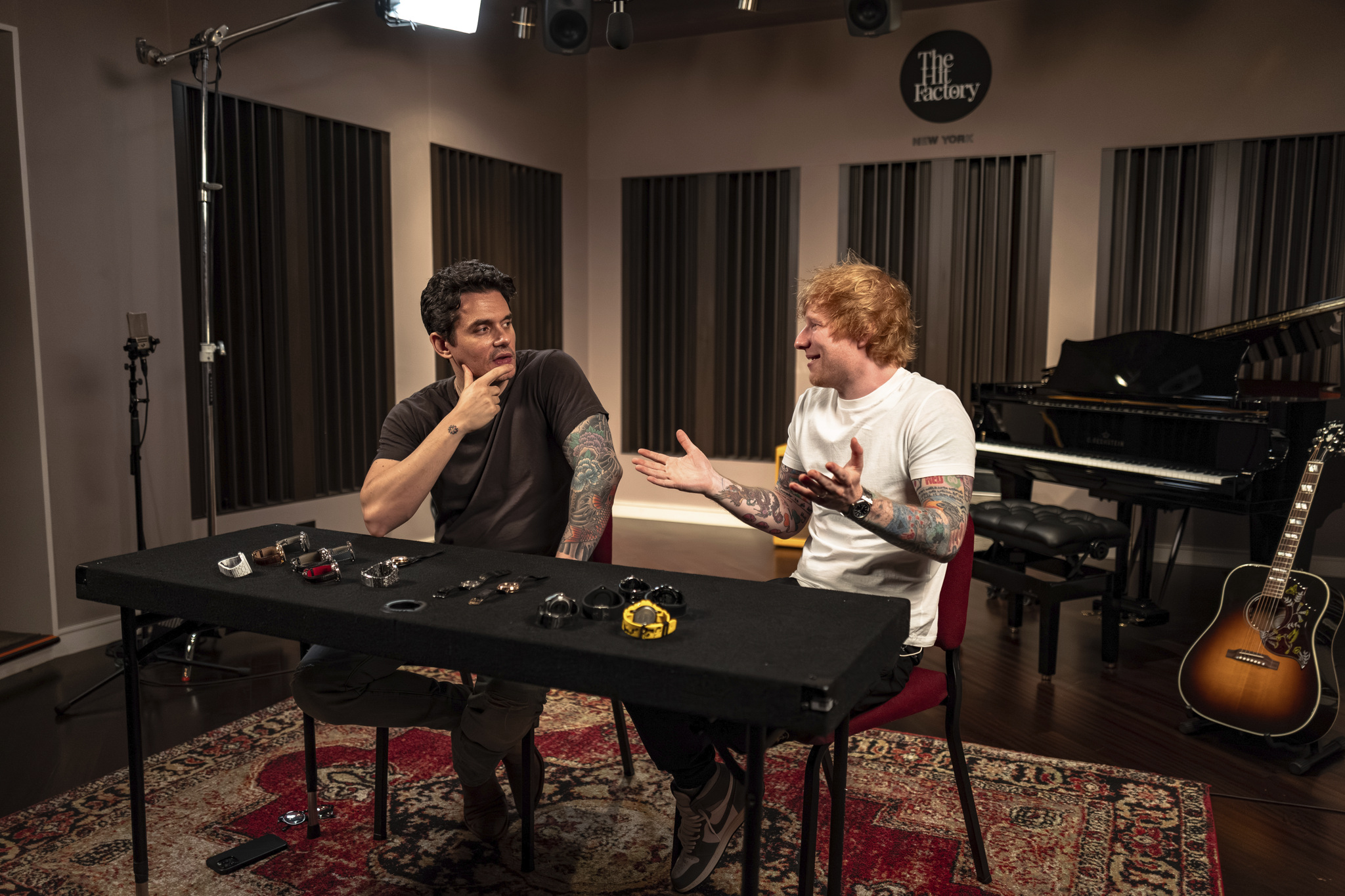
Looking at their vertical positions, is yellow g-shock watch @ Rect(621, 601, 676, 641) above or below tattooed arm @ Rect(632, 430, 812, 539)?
below

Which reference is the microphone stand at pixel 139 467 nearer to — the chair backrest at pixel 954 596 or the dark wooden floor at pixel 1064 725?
the dark wooden floor at pixel 1064 725

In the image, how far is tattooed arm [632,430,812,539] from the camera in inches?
74.3

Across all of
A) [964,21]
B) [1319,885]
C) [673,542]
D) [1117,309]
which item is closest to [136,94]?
[673,542]

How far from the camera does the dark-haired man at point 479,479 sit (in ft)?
6.84

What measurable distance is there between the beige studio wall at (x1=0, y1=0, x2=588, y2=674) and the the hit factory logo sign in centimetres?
301

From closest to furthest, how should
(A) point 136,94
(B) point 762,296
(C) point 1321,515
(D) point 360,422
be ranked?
(C) point 1321,515 < (A) point 136,94 < (D) point 360,422 < (B) point 762,296

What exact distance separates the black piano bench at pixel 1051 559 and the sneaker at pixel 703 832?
1785mm

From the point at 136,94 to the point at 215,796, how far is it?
2.85 metres

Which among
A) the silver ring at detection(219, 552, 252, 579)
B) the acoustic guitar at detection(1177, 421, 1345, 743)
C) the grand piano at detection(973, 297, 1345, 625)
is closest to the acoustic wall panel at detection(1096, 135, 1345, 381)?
the grand piano at detection(973, 297, 1345, 625)

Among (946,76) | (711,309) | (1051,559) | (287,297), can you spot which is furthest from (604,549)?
(946,76)

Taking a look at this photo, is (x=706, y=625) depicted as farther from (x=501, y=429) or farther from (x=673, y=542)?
(x=673, y=542)

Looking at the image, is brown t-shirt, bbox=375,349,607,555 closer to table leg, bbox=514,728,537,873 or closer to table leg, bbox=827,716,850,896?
table leg, bbox=514,728,537,873

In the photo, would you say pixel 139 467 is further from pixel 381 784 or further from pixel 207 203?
pixel 381 784

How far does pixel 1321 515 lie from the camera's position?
322 cm
